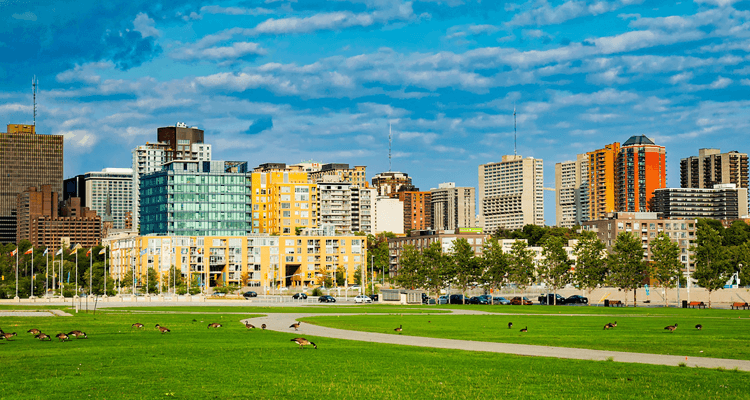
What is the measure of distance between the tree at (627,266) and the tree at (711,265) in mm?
7886

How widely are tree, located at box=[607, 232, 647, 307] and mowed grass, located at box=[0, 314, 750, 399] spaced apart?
86.3 m

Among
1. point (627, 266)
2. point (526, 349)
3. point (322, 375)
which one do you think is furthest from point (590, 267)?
point (322, 375)

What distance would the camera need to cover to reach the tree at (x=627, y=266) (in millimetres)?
117000

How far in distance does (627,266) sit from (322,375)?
9792cm

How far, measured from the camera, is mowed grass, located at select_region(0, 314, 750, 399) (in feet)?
75.6

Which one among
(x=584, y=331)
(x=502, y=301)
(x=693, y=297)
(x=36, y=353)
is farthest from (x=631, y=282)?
(x=36, y=353)

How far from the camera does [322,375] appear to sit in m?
26.9

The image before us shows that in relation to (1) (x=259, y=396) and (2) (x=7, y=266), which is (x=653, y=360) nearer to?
(1) (x=259, y=396)

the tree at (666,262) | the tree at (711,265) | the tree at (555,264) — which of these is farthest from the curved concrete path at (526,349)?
the tree at (711,265)

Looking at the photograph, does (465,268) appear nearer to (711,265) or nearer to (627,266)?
(627,266)

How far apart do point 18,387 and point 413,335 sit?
27.3m

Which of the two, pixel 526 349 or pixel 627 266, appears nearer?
pixel 526 349

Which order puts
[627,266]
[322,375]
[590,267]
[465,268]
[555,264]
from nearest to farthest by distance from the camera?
[322,375] < [627,266] < [590,267] < [555,264] < [465,268]

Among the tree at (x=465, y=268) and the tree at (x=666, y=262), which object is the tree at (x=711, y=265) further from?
the tree at (x=465, y=268)
